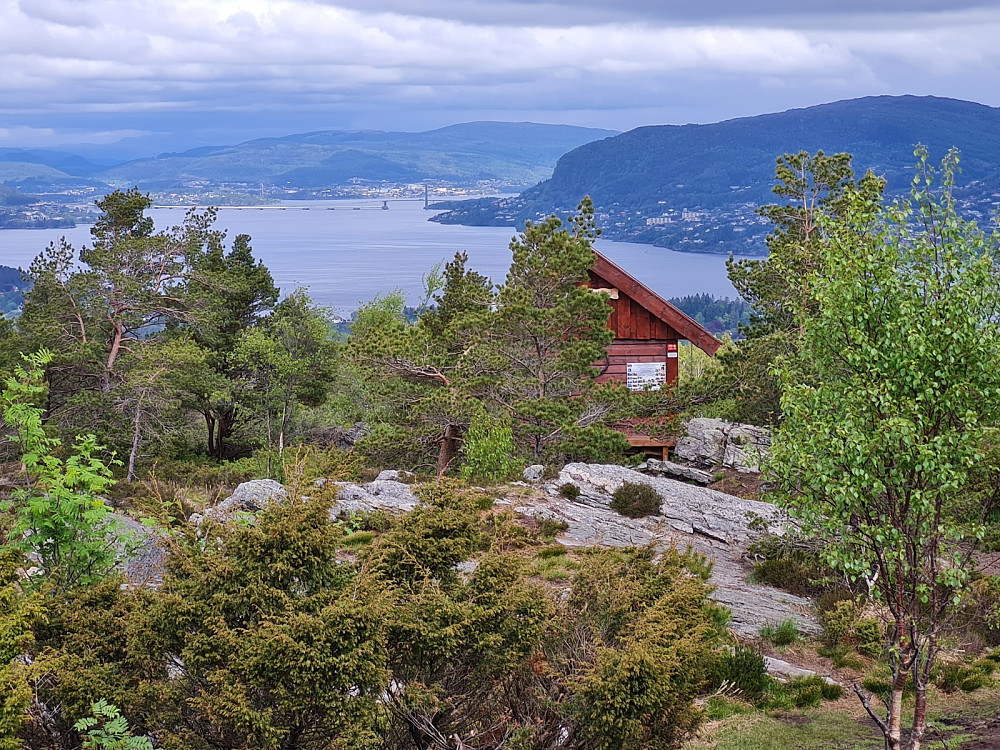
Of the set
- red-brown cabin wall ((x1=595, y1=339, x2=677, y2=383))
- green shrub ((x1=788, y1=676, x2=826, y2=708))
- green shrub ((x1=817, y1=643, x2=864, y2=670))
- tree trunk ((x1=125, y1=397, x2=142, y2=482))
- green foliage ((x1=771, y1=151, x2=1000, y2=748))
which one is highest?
green foliage ((x1=771, y1=151, x2=1000, y2=748))

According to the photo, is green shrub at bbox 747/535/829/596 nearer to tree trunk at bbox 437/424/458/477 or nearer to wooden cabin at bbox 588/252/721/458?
tree trunk at bbox 437/424/458/477

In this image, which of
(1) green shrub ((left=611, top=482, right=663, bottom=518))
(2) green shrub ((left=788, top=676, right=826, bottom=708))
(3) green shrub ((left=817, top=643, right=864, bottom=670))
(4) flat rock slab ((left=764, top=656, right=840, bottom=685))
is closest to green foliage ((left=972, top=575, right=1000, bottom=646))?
(3) green shrub ((left=817, top=643, right=864, bottom=670))

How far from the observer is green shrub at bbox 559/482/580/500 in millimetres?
16750

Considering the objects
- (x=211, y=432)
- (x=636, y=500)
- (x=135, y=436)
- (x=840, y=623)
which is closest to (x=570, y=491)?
(x=636, y=500)

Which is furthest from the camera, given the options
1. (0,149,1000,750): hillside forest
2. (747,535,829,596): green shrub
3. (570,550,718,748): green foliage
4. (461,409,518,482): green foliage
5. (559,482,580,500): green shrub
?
(461,409,518,482): green foliage

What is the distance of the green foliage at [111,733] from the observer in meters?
5.55

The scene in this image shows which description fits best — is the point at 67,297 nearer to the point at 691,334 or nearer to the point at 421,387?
the point at 421,387

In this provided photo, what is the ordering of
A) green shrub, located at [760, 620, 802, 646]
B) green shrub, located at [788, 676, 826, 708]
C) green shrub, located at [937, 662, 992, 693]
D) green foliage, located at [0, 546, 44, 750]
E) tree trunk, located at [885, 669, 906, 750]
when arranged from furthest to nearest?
green shrub, located at [760, 620, 802, 646] → green shrub, located at [937, 662, 992, 693] → green shrub, located at [788, 676, 826, 708] → tree trunk, located at [885, 669, 906, 750] → green foliage, located at [0, 546, 44, 750]

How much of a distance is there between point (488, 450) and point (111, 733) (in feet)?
41.1

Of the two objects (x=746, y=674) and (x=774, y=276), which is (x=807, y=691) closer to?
(x=746, y=674)

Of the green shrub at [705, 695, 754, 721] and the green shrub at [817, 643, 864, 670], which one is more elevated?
the green shrub at [705, 695, 754, 721]

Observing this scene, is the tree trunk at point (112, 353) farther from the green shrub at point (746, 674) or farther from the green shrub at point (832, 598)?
the green shrub at point (746, 674)

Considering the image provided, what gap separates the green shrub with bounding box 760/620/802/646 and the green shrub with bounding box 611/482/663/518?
14.7ft

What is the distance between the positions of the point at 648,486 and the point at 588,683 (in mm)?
10926
